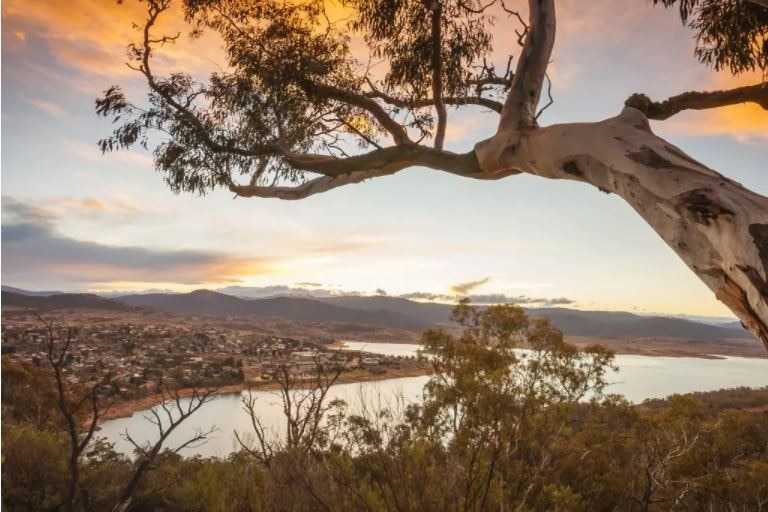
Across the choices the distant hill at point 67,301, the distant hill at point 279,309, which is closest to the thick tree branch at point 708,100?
the distant hill at point 67,301

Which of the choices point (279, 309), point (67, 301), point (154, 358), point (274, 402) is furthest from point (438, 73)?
point (279, 309)

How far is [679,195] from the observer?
1.31 metres

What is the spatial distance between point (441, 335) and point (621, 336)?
71.1 metres

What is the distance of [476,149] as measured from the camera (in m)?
2.40

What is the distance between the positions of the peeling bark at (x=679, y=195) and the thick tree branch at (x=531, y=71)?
9.2 inches

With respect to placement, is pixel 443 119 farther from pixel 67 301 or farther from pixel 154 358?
pixel 67 301

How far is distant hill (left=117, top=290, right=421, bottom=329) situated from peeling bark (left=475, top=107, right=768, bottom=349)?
66381 millimetres

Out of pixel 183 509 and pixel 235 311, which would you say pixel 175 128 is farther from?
pixel 235 311

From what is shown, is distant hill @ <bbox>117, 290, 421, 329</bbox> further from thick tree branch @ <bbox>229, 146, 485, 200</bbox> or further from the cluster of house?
thick tree branch @ <bbox>229, 146, 485, 200</bbox>

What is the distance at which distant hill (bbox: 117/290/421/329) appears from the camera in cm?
6931

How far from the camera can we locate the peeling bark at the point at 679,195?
42.3 inches

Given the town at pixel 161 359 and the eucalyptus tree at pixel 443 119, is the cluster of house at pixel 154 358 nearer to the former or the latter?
the town at pixel 161 359

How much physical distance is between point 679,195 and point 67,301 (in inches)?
2140

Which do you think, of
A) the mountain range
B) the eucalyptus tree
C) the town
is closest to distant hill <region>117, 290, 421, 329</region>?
the mountain range
